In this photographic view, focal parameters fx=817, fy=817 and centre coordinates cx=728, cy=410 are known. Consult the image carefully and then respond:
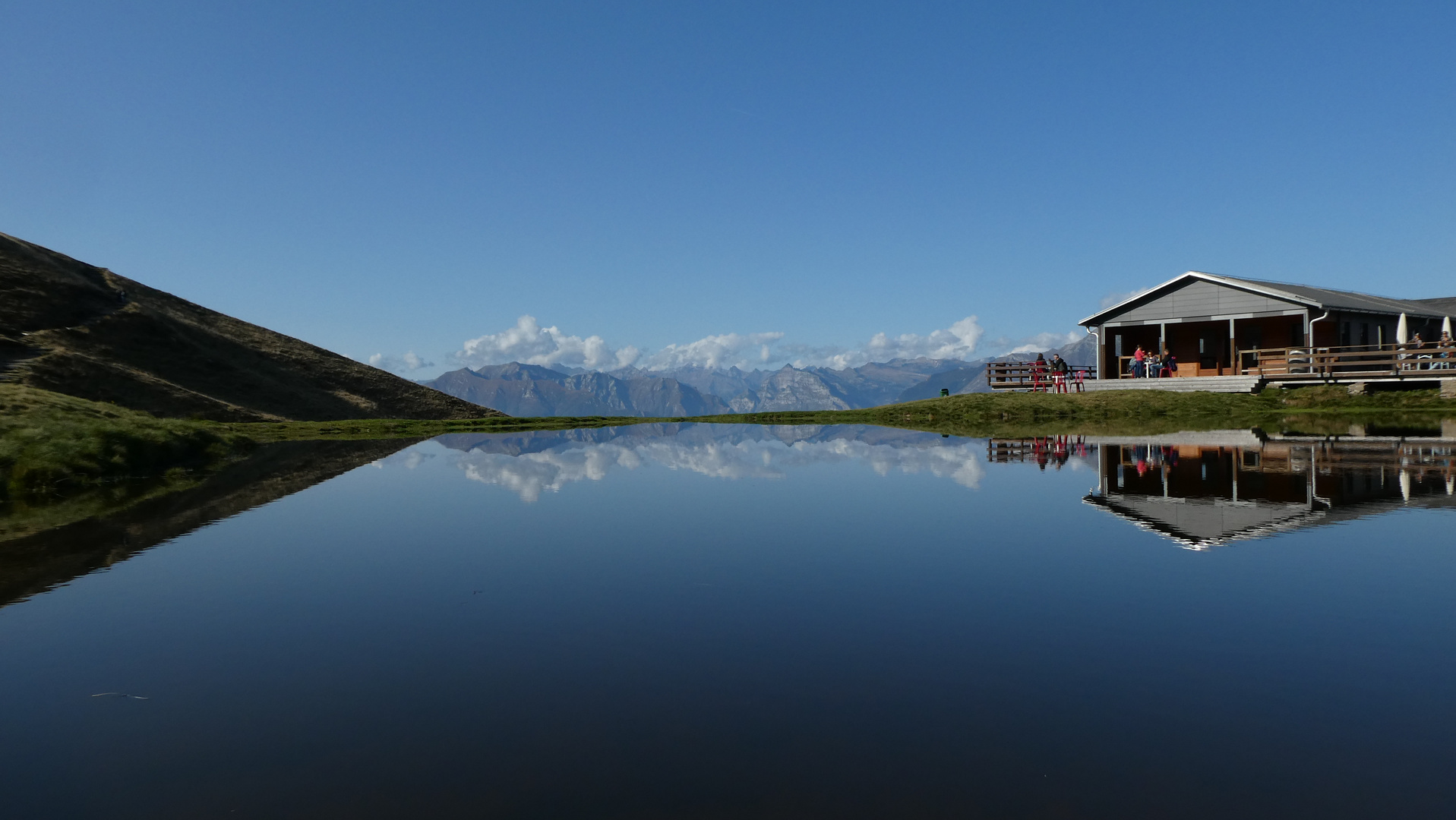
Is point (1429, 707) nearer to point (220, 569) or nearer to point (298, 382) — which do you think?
point (220, 569)

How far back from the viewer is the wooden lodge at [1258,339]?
173 ft

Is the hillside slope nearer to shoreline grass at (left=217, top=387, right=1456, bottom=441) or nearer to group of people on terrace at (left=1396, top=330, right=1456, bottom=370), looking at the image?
shoreline grass at (left=217, top=387, right=1456, bottom=441)

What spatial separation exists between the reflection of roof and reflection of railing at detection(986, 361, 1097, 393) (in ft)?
160

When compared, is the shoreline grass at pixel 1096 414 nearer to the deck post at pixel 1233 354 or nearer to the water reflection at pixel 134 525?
the deck post at pixel 1233 354

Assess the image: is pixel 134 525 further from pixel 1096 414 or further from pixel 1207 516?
pixel 1096 414

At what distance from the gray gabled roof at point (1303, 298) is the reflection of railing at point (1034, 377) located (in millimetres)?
4687

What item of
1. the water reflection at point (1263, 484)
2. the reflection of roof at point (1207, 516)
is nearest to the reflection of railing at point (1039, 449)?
the water reflection at point (1263, 484)

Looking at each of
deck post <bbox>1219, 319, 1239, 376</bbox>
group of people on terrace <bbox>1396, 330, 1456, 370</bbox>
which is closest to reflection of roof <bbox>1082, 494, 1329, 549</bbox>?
group of people on terrace <bbox>1396, 330, 1456, 370</bbox>

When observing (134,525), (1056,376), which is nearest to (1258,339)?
(1056,376)

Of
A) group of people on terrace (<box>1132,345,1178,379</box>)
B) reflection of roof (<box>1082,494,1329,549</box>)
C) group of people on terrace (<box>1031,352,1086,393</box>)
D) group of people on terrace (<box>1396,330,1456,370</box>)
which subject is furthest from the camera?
group of people on terrace (<box>1031,352,1086,393</box>)

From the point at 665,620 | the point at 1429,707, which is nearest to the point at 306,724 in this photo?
the point at 665,620

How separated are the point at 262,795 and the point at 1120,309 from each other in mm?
69193

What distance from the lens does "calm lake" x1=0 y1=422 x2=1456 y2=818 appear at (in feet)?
16.2

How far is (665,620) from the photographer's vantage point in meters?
8.47
